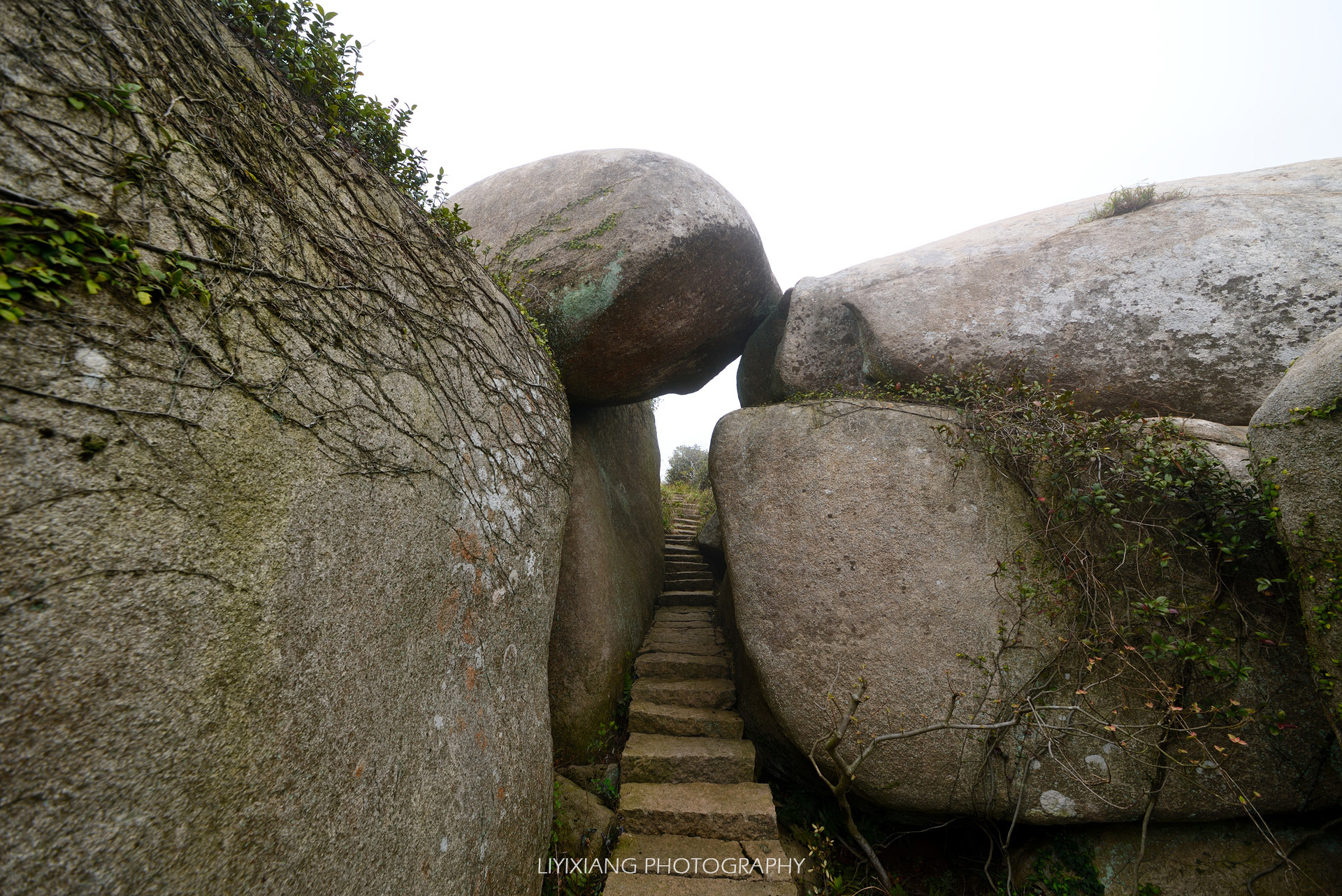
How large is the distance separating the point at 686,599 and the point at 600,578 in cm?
200

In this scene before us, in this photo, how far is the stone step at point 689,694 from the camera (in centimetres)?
481

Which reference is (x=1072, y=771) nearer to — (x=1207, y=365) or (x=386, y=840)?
(x=1207, y=365)

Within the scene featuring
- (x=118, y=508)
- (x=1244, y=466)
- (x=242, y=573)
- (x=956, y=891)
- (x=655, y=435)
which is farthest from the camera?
(x=655, y=435)

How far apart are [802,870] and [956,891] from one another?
1.20m

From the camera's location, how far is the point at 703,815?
368 cm

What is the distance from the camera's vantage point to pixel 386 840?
2.10 m

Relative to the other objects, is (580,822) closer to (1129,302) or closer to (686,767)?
(686,767)

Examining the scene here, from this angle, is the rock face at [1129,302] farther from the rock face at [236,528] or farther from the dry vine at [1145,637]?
the rock face at [236,528]

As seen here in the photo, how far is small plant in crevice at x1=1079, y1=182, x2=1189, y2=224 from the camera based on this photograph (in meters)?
4.67

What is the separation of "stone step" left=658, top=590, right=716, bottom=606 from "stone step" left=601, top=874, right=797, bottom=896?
3588mm

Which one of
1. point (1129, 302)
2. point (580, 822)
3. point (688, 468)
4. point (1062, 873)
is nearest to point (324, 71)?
point (580, 822)

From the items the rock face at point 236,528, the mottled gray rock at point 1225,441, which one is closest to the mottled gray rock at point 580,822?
the rock face at point 236,528

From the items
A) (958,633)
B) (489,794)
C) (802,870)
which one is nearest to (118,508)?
(489,794)

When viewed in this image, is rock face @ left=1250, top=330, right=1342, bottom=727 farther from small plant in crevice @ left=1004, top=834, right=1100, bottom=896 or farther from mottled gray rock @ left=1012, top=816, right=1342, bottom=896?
small plant in crevice @ left=1004, top=834, right=1100, bottom=896
